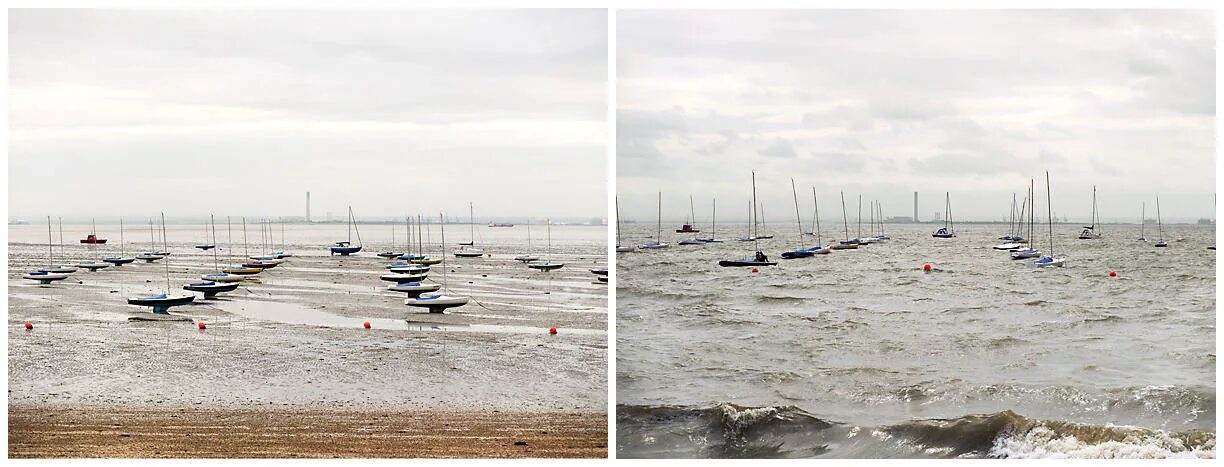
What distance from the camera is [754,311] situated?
13.6 feet

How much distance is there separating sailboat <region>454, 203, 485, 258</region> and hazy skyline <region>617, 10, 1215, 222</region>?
952 mm

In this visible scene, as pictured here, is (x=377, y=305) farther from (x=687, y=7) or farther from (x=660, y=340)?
(x=687, y=7)

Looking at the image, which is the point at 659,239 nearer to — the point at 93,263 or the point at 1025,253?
the point at 1025,253

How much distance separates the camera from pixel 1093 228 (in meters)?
3.79

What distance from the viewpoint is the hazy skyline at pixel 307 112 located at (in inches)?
152

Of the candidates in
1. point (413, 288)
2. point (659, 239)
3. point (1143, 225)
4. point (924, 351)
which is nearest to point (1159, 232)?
point (1143, 225)

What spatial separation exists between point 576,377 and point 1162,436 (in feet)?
7.97

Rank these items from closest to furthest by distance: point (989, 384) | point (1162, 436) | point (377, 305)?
point (1162, 436), point (989, 384), point (377, 305)

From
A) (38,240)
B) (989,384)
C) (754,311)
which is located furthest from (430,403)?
(989,384)

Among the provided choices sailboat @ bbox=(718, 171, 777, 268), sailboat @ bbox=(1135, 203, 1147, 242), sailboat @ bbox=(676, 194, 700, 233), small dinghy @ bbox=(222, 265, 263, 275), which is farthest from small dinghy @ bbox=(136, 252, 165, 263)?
sailboat @ bbox=(1135, 203, 1147, 242)

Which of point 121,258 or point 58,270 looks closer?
point 58,270

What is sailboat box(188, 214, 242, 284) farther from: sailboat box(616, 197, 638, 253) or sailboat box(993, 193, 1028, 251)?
sailboat box(993, 193, 1028, 251)

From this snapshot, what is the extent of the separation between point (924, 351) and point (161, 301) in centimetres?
379

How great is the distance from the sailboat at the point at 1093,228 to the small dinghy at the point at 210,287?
4052 mm
